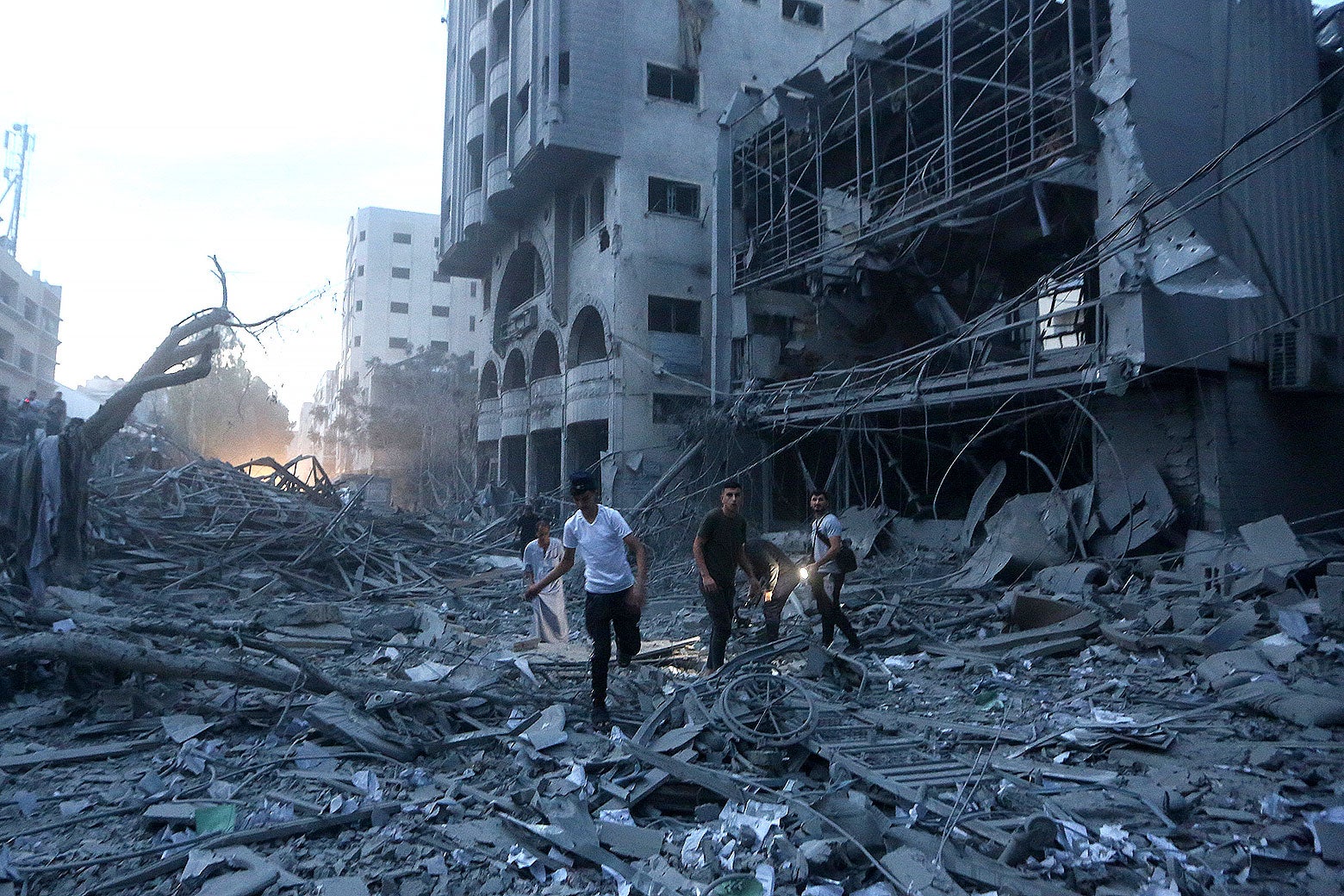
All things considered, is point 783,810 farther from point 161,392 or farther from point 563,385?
point 161,392

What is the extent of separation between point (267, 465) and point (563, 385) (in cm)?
865

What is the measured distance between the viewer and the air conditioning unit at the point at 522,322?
27702mm

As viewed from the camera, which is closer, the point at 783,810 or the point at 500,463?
the point at 783,810

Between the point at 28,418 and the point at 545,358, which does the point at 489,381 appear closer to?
the point at 545,358

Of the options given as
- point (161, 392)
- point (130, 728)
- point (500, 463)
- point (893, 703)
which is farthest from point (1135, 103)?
point (161, 392)

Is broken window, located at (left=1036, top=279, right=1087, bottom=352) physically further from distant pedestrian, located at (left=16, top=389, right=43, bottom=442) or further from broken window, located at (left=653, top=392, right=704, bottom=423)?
distant pedestrian, located at (left=16, top=389, right=43, bottom=442)

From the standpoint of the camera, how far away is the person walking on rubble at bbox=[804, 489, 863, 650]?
8102 mm

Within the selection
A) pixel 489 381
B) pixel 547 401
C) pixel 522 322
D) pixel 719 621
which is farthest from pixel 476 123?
pixel 719 621

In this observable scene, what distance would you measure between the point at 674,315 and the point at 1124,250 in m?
13.5

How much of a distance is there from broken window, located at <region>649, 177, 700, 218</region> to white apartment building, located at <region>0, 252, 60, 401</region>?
37027mm

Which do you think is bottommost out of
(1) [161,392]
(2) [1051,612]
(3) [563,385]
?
(2) [1051,612]

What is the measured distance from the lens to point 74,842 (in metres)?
4.08

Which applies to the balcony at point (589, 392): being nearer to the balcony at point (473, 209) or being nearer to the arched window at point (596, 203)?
the arched window at point (596, 203)

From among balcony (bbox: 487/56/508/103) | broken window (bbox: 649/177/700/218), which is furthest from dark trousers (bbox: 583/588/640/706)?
balcony (bbox: 487/56/508/103)
